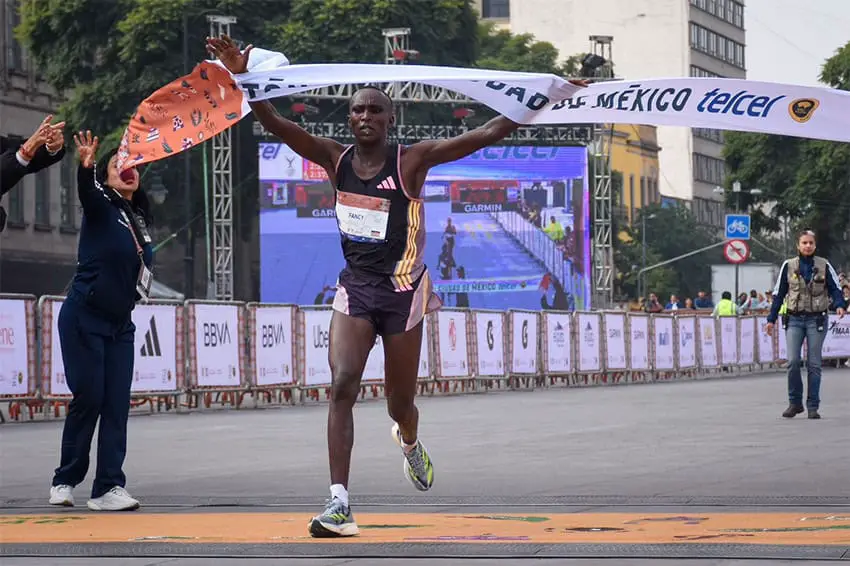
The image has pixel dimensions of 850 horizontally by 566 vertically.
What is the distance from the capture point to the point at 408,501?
33.8 feet

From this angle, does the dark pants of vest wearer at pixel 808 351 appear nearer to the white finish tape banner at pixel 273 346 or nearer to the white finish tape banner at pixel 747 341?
the white finish tape banner at pixel 273 346

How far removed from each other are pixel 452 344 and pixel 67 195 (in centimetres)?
3262

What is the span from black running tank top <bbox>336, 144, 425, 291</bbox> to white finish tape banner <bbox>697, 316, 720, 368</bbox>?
3060cm

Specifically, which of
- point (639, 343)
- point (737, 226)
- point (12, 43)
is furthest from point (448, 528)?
point (12, 43)

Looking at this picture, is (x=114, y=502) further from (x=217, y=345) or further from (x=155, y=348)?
(x=217, y=345)

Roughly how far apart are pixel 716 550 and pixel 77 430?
400cm

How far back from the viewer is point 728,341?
1604 inches

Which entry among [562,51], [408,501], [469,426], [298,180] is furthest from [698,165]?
[408,501]

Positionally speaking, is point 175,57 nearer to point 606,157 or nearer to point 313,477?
point 606,157

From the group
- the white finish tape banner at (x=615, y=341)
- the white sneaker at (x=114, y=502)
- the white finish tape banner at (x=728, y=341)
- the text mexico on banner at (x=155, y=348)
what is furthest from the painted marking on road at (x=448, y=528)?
the white finish tape banner at (x=728, y=341)

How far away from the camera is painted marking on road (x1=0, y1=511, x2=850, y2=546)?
8.13 metres

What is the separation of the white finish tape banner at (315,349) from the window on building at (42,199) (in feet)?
106

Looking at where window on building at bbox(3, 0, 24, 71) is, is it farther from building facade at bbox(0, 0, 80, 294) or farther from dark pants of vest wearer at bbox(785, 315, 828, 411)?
dark pants of vest wearer at bbox(785, 315, 828, 411)

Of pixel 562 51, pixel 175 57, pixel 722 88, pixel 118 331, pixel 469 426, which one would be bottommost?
pixel 469 426
